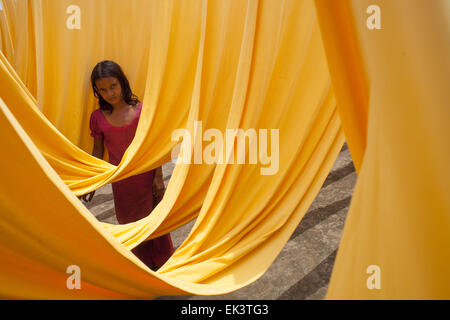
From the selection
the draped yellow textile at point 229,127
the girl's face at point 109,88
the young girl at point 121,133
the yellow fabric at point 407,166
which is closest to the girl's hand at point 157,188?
the young girl at point 121,133

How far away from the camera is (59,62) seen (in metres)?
1.26

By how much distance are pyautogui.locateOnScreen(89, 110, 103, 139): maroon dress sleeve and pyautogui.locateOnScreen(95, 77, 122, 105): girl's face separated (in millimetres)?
90

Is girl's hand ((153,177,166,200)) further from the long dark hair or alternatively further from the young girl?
the long dark hair

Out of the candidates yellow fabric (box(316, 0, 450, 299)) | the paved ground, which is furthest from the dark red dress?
yellow fabric (box(316, 0, 450, 299))

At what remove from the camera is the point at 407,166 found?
1.25 ft

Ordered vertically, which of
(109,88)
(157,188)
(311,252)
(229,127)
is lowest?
(311,252)

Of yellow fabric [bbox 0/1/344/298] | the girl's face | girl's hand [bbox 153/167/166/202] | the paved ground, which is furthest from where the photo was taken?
girl's hand [bbox 153/167/166/202]

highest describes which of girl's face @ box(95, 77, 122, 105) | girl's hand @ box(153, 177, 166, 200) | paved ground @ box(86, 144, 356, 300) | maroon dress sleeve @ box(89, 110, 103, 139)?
girl's face @ box(95, 77, 122, 105)

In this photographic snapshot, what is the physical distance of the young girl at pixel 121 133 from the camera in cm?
122

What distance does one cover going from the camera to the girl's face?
119cm

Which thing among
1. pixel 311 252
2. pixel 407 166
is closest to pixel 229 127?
pixel 407 166

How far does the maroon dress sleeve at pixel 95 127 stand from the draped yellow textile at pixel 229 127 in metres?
0.07

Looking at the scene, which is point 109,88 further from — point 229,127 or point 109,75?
point 229,127

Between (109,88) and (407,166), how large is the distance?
1.04 meters
